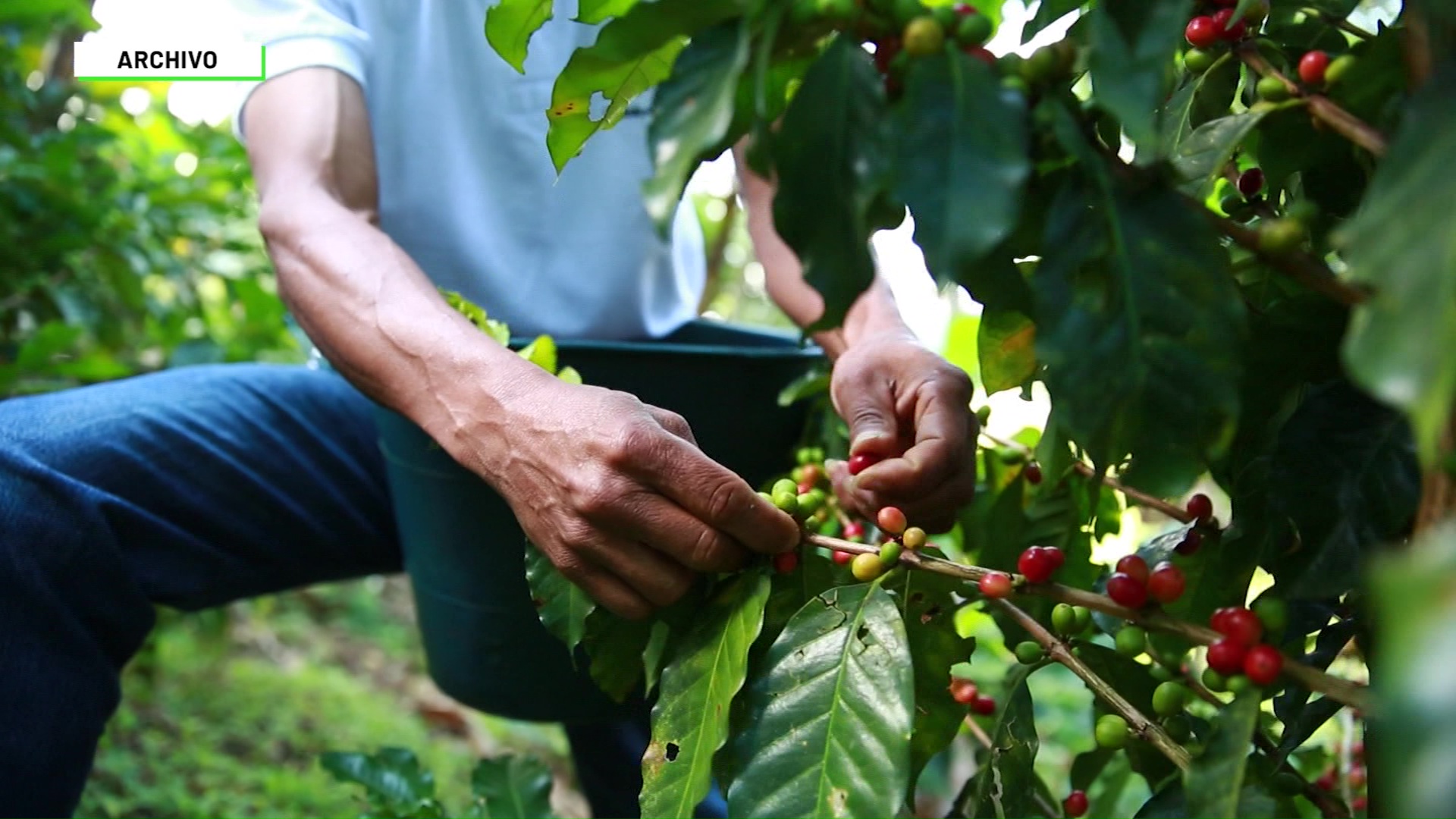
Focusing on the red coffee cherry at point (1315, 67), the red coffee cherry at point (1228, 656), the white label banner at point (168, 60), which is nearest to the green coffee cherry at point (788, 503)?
the red coffee cherry at point (1228, 656)

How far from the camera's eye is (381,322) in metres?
1.15

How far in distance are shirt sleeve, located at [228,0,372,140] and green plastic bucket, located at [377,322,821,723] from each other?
42cm

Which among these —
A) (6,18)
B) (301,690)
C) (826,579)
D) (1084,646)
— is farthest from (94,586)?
(301,690)

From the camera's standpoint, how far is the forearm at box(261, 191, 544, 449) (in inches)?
40.7

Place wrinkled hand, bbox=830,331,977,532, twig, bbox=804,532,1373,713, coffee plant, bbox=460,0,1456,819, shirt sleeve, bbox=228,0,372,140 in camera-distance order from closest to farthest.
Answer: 1. coffee plant, bbox=460,0,1456,819
2. twig, bbox=804,532,1373,713
3. wrinkled hand, bbox=830,331,977,532
4. shirt sleeve, bbox=228,0,372,140

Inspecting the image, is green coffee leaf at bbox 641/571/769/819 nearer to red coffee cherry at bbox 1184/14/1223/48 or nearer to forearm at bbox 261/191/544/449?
forearm at bbox 261/191/544/449

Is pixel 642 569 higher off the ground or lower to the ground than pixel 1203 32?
lower

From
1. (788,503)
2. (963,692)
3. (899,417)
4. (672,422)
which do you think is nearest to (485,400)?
(672,422)

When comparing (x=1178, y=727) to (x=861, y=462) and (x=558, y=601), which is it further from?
(x=558, y=601)

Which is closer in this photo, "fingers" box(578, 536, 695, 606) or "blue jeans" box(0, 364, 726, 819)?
"fingers" box(578, 536, 695, 606)

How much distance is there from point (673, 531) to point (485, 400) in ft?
0.75

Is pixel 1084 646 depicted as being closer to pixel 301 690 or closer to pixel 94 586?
pixel 94 586

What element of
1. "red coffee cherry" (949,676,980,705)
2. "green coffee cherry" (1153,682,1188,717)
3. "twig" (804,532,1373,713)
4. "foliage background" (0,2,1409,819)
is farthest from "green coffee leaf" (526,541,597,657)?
"foliage background" (0,2,1409,819)

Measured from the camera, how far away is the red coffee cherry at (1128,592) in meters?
0.70
